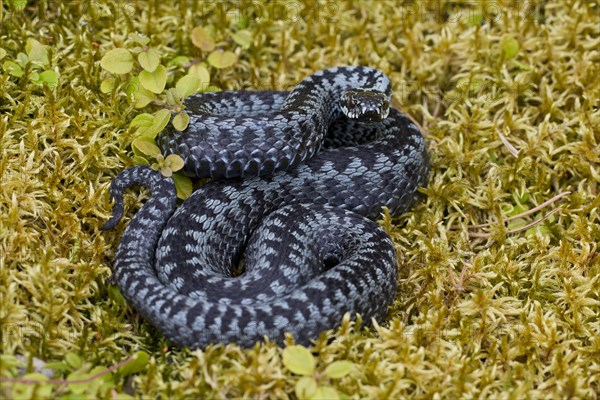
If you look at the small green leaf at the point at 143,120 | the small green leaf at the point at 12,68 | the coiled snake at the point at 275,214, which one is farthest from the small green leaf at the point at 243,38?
the small green leaf at the point at 12,68

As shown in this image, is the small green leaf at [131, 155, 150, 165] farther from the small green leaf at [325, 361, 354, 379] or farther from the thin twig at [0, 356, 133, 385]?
the small green leaf at [325, 361, 354, 379]

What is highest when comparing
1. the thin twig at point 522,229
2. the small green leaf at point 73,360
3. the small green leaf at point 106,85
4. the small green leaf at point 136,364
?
the small green leaf at point 106,85

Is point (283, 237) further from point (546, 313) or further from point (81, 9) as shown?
point (81, 9)

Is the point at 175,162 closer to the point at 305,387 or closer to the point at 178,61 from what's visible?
the point at 178,61

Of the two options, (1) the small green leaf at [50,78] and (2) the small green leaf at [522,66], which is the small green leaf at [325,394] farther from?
(2) the small green leaf at [522,66]

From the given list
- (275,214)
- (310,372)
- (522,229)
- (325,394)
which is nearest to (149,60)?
(275,214)

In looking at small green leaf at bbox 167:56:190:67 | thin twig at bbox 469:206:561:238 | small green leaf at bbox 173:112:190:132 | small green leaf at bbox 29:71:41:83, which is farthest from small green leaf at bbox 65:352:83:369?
thin twig at bbox 469:206:561:238

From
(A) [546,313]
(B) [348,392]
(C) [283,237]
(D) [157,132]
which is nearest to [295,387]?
(B) [348,392]
